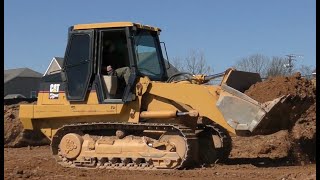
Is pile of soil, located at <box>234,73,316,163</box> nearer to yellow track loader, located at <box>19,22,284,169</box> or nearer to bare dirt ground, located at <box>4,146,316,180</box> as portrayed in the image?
yellow track loader, located at <box>19,22,284,169</box>

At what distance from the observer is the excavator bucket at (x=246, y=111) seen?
10.1 metres

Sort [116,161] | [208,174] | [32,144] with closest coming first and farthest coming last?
[208,174] < [116,161] < [32,144]

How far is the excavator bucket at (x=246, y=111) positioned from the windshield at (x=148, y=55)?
6.20 feet

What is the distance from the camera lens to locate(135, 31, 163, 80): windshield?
1164 cm

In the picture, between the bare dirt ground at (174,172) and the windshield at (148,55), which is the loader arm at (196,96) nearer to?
the windshield at (148,55)

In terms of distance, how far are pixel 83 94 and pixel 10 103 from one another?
10.2 meters

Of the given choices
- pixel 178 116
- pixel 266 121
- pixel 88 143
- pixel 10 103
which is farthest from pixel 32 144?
pixel 266 121

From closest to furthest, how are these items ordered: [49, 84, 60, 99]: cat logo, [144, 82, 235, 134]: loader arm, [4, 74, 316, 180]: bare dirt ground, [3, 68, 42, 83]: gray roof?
[4, 74, 316, 180]: bare dirt ground < [144, 82, 235, 134]: loader arm < [49, 84, 60, 99]: cat logo < [3, 68, 42, 83]: gray roof

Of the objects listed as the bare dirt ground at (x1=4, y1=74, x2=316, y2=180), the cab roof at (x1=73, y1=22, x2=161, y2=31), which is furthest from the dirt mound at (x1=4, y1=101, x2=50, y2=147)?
the cab roof at (x1=73, y1=22, x2=161, y2=31)

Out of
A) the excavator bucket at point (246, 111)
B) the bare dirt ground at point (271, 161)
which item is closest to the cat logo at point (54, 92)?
the bare dirt ground at point (271, 161)

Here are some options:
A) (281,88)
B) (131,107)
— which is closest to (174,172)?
(131,107)

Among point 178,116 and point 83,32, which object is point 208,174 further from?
point 83,32

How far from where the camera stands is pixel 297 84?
10.6 meters

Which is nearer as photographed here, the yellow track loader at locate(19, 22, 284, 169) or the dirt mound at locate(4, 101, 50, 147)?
the yellow track loader at locate(19, 22, 284, 169)
